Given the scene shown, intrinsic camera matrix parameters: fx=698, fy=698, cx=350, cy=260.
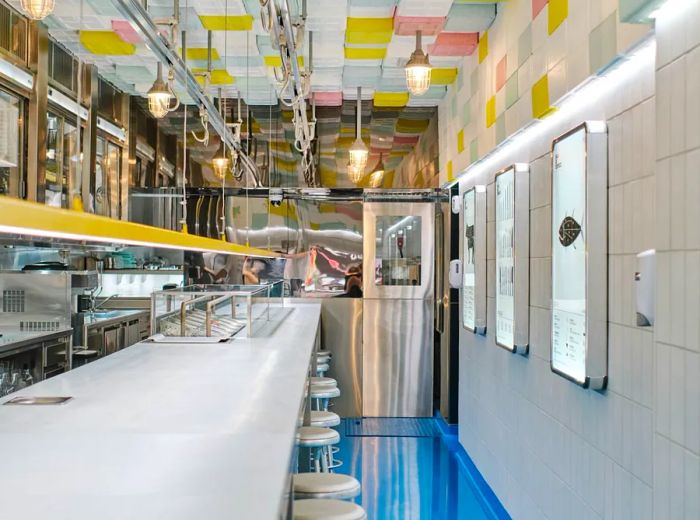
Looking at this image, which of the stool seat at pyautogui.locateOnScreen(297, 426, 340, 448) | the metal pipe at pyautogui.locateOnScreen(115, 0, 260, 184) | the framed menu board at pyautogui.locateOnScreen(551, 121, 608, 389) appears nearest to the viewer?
the framed menu board at pyautogui.locateOnScreen(551, 121, 608, 389)

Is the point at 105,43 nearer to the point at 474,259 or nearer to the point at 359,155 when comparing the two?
the point at 359,155

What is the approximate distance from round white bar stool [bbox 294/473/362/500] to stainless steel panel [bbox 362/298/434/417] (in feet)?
15.5

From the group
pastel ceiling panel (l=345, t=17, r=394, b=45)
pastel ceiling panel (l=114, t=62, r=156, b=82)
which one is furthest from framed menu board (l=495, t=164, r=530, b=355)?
pastel ceiling panel (l=114, t=62, r=156, b=82)

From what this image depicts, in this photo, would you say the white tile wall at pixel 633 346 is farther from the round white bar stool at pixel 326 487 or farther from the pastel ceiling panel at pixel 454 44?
the pastel ceiling panel at pixel 454 44

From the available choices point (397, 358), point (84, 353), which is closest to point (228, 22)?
point (84, 353)

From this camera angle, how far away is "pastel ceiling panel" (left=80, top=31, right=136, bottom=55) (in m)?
5.26

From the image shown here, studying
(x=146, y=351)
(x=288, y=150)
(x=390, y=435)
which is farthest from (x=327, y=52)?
(x=390, y=435)

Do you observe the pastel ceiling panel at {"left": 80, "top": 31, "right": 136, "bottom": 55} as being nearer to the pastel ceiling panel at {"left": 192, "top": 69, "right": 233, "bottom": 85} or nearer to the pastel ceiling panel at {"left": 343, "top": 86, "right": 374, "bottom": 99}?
the pastel ceiling panel at {"left": 192, "top": 69, "right": 233, "bottom": 85}

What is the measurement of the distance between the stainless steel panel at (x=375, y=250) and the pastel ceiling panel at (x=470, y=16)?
111 inches

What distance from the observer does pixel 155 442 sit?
217 centimetres

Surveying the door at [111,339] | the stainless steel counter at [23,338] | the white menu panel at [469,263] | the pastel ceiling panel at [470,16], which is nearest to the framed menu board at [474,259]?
the white menu panel at [469,263]

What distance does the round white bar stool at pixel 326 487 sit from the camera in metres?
2.80

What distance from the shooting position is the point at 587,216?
2986 millimetres

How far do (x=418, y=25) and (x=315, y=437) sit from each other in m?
2.92
